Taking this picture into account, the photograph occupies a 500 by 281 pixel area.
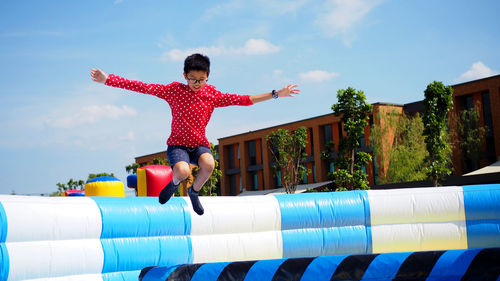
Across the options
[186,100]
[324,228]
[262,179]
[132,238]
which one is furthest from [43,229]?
[262,179]

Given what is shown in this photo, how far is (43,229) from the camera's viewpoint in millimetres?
5297

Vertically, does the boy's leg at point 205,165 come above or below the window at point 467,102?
below

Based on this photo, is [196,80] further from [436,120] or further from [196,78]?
[436,120]

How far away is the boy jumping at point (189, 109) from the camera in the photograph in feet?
15.4

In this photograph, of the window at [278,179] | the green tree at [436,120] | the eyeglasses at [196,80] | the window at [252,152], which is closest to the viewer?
the eyeglasses at [196,80]

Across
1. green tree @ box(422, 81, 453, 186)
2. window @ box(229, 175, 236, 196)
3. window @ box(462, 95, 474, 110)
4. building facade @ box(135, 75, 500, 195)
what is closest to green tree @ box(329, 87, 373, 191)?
green tree @ box(422, 81, 453, 186)

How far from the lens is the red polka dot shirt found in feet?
15.8

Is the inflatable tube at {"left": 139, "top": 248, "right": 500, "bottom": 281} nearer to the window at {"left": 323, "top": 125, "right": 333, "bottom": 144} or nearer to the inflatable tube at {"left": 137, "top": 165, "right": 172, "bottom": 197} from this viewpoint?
the inflatable tube at {"left": 137, "top": 165, "right": 172, "bottom": 197}

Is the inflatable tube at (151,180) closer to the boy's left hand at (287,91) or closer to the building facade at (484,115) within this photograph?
the boy's left hand at (287,91)

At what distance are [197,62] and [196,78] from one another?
6.4 inches

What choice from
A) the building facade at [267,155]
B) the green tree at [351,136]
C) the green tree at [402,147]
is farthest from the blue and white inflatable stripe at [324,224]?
the building facade at [267,155]

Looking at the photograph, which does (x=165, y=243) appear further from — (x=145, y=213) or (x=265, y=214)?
(x=265, y=214)

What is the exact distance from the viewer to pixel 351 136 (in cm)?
2186

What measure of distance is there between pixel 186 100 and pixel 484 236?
506 cm
